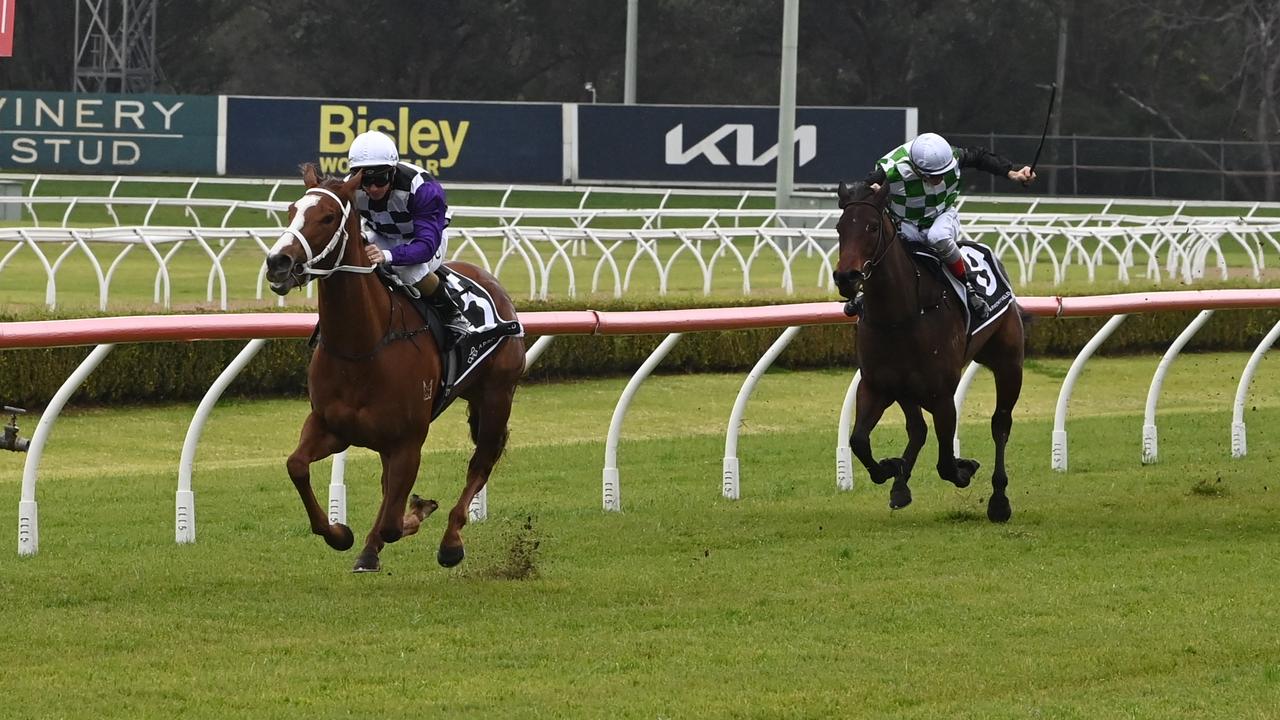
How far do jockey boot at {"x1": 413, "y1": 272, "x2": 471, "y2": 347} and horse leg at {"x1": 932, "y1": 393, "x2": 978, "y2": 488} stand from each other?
2146 mm

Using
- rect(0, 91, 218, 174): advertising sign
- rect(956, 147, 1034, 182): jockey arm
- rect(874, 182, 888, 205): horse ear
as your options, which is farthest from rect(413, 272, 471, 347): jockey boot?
rect(0, 91, 218, 174): advertising sign

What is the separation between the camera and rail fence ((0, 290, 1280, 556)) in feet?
20.4

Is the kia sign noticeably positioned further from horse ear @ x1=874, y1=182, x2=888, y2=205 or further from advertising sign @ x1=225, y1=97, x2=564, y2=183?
horse ear @ x1=874, y1=182, x2=888, y2=205

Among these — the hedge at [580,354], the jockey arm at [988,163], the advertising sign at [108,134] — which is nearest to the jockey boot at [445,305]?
the jockey arm at [988,163]

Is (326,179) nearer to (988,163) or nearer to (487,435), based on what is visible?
(487,435)

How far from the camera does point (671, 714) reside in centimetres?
434

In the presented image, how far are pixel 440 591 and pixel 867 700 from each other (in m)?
1.79

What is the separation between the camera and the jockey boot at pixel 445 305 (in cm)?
605

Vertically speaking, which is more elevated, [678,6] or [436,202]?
[678,6]

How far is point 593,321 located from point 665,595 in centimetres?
192

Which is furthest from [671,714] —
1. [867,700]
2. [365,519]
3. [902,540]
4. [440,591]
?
[365,519]

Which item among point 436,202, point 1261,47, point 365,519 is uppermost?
point 1261,47

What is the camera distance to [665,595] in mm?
5852

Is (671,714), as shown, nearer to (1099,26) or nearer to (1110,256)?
(1110,256)
